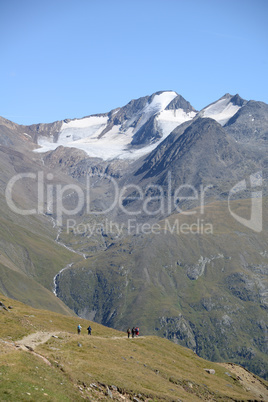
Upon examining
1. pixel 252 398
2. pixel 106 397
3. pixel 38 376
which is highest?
pixel 38 376

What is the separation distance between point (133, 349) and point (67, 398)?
38.1 m

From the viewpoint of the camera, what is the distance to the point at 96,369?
63.1 metres

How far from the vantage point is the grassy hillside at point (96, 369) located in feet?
166

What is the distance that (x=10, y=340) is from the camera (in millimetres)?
66938

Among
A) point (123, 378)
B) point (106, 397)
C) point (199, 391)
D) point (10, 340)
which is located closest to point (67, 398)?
point (106, 397)

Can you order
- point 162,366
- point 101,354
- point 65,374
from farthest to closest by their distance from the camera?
point 162,366, point 101,354, point 65,374

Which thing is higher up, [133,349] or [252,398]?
[133,349]

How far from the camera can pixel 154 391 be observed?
64.9 metres

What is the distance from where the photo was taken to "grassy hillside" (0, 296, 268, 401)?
1997 inches

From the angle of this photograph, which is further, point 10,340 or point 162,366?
point 162,366

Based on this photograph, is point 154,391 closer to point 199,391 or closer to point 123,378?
point 123,378

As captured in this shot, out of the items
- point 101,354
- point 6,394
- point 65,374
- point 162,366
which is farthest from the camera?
point 162,366

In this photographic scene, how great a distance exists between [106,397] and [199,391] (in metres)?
26.8

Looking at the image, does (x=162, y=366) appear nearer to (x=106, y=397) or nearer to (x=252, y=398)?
(x=252, y=398)
